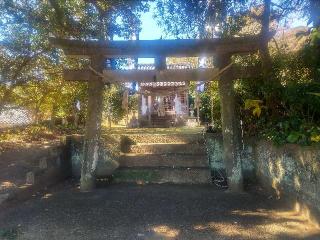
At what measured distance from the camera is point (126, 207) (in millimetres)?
5777

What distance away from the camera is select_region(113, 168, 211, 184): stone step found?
768 centimetres

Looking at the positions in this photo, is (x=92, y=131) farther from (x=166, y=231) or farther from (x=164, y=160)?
(x=166, y=231)

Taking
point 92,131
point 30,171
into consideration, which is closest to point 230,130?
point 92,131

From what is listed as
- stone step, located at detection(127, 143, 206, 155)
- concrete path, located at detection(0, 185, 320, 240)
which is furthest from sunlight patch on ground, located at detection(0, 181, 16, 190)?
stone step, located at detection(127, 143, 206, 155)

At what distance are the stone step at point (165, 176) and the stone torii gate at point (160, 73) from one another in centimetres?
80

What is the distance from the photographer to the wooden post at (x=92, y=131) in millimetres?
7203

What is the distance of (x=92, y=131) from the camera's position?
24.1ft

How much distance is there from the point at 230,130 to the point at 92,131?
3205mm

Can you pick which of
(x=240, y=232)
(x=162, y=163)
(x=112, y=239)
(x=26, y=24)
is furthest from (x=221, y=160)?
(x=26, y=24)

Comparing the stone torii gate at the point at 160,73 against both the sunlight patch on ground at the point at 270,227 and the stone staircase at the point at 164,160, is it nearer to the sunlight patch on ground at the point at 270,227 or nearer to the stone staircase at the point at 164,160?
the stone staircase at the point at 164,160

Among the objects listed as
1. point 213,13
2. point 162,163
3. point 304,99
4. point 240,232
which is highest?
point 213,13

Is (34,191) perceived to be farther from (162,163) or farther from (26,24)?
(26,24)

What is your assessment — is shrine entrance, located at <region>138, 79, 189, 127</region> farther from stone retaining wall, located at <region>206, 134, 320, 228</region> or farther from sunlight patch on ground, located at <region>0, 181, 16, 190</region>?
sunlight patch on ground, located at <region>0, 181, 16, 190</region>

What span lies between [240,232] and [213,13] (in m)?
5.82
